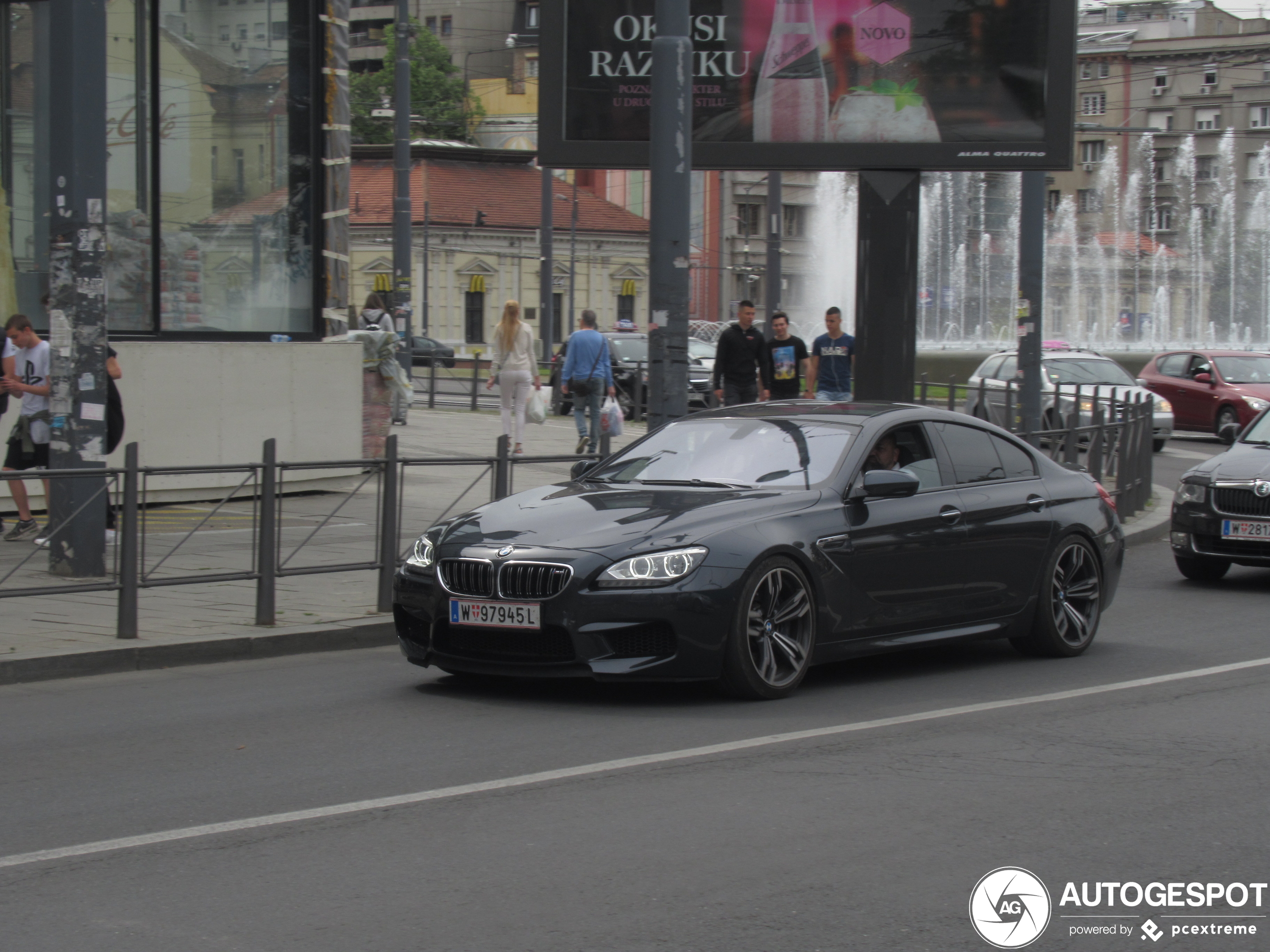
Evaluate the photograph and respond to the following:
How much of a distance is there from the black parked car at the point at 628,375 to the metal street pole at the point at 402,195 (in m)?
2.94

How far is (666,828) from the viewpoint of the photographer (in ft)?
17.9

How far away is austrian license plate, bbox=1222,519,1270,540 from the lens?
40.3ft

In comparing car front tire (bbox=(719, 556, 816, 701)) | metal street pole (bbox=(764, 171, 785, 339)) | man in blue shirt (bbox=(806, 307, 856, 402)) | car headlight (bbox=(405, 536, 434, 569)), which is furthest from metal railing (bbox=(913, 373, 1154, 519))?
metal street pole (bbox=(764, 171, 785, 339))

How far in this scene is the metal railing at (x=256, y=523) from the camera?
29.8ft

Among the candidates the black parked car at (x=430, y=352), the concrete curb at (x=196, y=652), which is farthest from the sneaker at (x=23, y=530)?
the black parked car at (x=430, y=352)

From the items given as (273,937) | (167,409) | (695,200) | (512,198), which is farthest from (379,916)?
(695,200)

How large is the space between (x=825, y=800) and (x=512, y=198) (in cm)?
7317

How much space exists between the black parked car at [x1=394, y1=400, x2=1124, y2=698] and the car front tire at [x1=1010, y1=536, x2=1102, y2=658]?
13 millimetres

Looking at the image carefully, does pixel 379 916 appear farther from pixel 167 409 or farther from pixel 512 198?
pixel 512 198

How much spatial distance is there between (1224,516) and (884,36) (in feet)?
18.1

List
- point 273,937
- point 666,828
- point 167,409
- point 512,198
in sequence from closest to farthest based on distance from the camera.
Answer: point 273,937, point 666,828, point 167,409, point 512,198

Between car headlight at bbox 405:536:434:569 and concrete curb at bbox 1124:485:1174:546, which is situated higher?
car headlight at bbox 405:536:434:569

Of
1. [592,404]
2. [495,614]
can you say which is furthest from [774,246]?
[495,614]

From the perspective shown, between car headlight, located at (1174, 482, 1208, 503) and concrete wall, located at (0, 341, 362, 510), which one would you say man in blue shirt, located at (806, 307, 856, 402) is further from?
Answer: car headlight, located at (1174, 482, 1208, 503)
